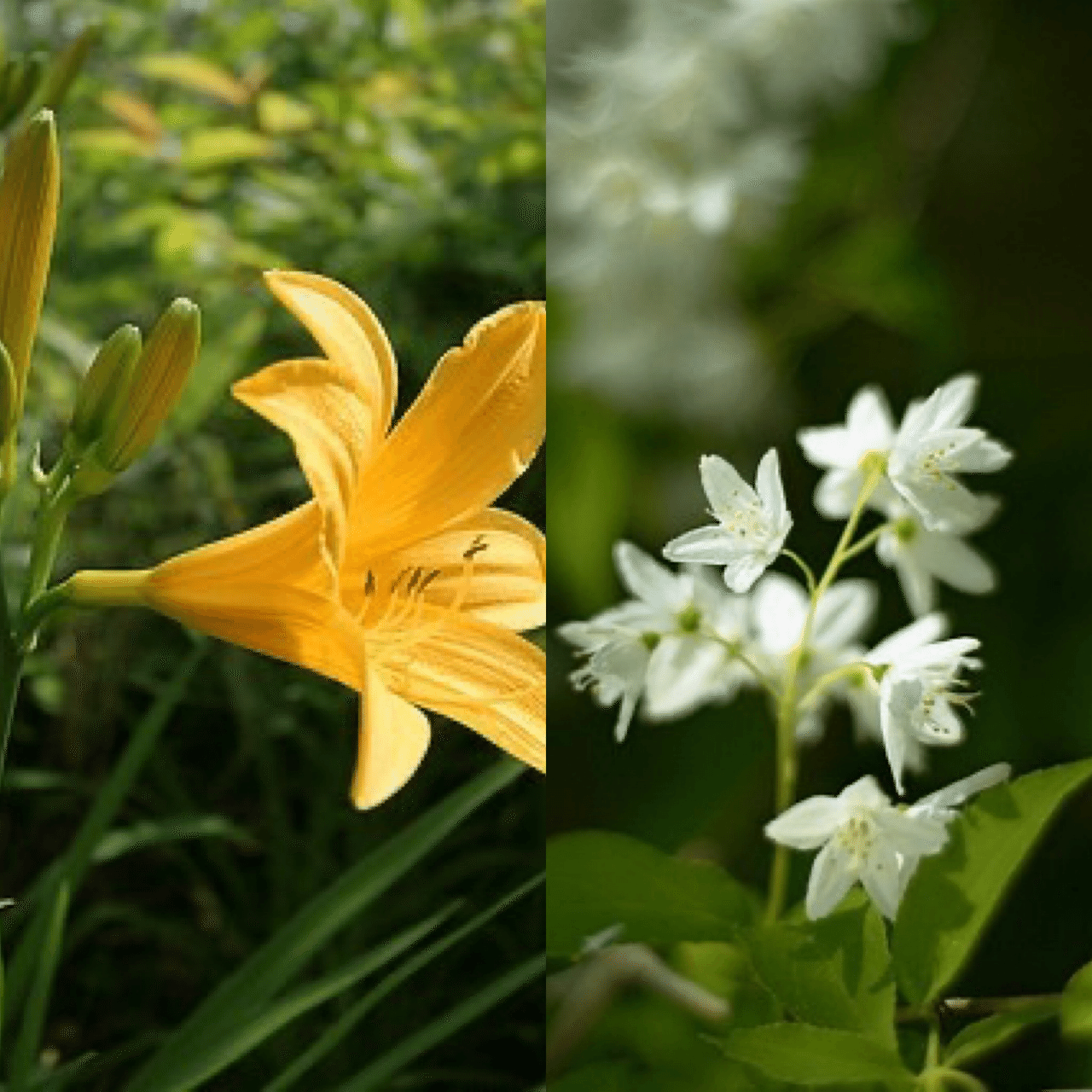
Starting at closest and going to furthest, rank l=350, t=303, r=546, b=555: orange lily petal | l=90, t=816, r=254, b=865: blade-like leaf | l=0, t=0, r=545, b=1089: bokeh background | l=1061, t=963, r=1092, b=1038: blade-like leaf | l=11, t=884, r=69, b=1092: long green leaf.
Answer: l=1061, t=963, r=1092, b=1038: blade-like leaf → l=350, t=303, r=546, b=555: orange lily petal → l=11, t=884, r=69, b=1092: long green leaf → l=90, t=816, r=254, b=865: blade-like leaf → l=0, t=0, r=545, b=1089: bokeh background

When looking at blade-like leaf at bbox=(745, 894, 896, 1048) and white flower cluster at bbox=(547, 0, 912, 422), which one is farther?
white flower cluster at bbox=(547, 0, 912, 422)

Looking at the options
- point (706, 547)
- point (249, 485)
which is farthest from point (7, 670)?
point (249, 485)

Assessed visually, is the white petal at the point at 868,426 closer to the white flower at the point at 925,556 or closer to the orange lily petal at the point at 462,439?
the white flower at the point at 925,556

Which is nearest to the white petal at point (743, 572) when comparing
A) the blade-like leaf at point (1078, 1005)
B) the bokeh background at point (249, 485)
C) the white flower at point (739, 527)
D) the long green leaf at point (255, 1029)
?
the white flower at point (739, 527)

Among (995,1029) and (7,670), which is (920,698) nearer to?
(995,1029)

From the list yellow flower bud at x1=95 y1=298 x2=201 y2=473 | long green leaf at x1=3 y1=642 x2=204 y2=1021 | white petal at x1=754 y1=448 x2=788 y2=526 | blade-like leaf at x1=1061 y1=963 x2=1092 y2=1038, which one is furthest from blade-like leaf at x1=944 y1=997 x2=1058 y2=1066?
long green leaf at x1=3 y1=642 x2=204 y2=1021

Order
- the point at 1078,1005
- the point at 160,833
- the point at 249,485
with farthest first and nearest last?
1. the point at 249,485
2. the point at 160,833
3. the point at 1078,1005

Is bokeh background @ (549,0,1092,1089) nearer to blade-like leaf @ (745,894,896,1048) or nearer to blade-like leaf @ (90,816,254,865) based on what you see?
blade-like leaf @ (745,894,896,1048)

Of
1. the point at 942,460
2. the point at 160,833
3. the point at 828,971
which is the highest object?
the point at 942,460
